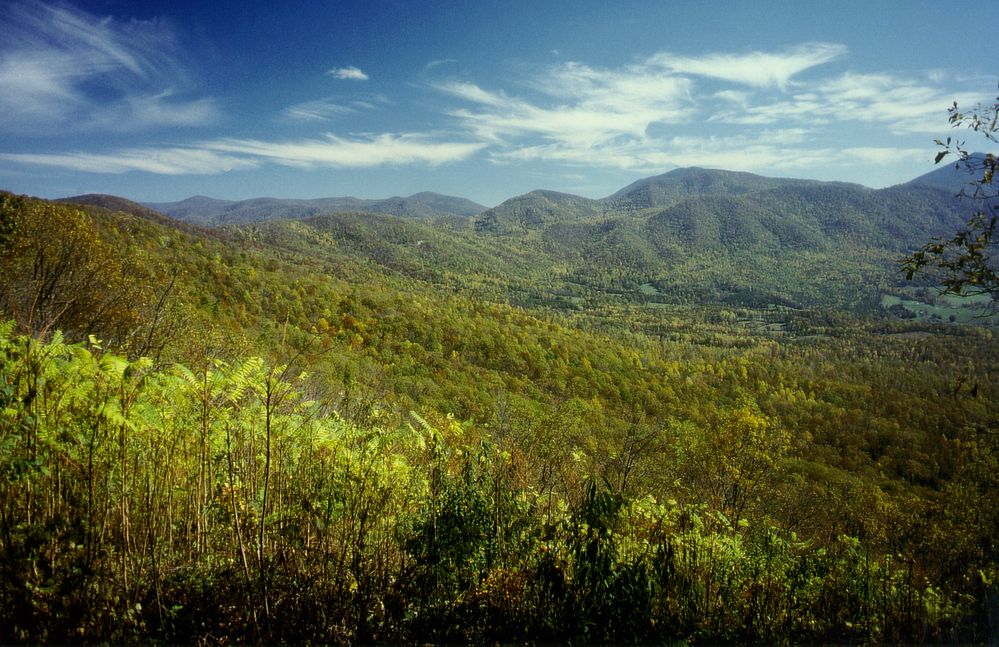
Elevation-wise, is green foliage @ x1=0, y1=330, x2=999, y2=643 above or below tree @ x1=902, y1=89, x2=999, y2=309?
below

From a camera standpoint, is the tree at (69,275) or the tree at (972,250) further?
the tree at (69,275)

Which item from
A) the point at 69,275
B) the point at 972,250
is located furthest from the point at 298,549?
the point at 69,275

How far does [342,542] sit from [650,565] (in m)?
1.96

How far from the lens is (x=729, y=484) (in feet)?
38.2

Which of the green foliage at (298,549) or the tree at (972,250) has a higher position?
the tree at (972,250)

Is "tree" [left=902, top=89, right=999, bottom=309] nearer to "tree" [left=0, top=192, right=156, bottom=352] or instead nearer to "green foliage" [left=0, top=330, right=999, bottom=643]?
"green foliage" [left=0, top=330, right=999, bottom=643]

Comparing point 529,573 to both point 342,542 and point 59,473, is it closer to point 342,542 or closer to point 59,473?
point 342,542

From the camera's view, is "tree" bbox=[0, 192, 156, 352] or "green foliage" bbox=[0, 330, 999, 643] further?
"tree" bbox=[0, 192, 156, 352]

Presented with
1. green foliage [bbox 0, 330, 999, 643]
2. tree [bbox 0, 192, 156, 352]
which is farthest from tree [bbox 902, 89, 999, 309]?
tree [bbox 0, 192, 156, 352]

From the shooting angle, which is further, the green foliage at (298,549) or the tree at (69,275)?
the tree at (69,275)

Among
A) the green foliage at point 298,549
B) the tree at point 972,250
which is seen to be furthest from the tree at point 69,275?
the tree at point 972,250

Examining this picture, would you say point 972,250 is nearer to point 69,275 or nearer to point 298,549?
point 298,549

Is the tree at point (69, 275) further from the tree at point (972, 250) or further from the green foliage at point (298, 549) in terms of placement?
the tree at point (972, 250)

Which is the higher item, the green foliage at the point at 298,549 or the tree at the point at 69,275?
the tree at the point at 69,275
